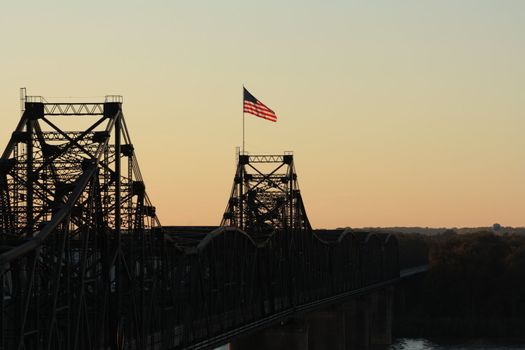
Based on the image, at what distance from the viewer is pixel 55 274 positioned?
190ft

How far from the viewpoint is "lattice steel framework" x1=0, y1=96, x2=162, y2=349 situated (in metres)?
56.4

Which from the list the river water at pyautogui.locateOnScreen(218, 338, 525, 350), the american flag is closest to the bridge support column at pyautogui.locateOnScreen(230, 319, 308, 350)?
the american flag

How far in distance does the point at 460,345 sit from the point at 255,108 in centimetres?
8285

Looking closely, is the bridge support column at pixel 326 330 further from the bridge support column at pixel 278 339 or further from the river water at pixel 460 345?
the bridge support column at pixel 278 339

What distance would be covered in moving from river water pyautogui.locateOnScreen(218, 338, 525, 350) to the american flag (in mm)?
74556

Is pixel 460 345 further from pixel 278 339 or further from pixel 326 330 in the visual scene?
pixel 278 339

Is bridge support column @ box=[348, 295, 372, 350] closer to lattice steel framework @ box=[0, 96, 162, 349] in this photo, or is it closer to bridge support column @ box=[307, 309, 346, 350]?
bridge support column @ box=[307, 309, 346, 350]

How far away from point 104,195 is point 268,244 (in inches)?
2136

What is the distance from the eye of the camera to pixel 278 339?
125938 mm

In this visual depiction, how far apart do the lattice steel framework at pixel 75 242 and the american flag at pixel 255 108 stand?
142 ft

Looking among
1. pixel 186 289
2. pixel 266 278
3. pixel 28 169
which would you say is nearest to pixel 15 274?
pixel 28 169

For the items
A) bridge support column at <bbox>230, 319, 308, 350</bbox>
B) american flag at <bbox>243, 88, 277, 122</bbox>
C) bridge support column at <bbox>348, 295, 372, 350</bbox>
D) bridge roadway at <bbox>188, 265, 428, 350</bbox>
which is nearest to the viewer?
bridge roadway at <bbox>188, 265, 428, 350</bbox>

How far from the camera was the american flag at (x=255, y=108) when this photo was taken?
12124cm

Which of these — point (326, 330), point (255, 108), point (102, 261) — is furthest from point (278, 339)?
point (102, 261)
